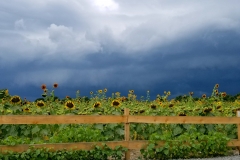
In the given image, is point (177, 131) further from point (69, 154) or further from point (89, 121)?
point (69, 154)

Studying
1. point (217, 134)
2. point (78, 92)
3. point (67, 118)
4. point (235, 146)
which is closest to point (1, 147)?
point (67, 118)

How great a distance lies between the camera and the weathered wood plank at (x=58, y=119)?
7586 mm

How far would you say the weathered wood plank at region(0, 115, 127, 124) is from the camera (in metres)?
7.59

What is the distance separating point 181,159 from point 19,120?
322cm

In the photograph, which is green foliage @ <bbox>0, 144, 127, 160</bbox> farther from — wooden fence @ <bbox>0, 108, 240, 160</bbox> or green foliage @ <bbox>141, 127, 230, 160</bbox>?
green foliage @ <bbox>141, 127, 230, 160</bbox>

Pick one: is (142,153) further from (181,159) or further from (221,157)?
(221,157)

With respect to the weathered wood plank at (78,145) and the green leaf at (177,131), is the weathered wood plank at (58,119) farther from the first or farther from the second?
the green leaf at (177,131)

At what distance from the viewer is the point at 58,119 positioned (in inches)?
306

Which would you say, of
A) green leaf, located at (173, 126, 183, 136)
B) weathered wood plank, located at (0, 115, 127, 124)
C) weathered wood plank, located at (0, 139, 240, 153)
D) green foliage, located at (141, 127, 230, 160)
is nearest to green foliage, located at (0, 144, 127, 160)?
weathered wood plank, located at (0, 139, 240, 153)

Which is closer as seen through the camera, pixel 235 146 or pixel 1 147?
pixel 1 147

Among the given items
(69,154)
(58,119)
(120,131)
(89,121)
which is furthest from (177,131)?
(58,119)

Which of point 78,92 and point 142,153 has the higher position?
point 78,92

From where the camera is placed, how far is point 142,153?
8.38 meters

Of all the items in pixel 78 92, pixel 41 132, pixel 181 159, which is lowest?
pixel 181 159
